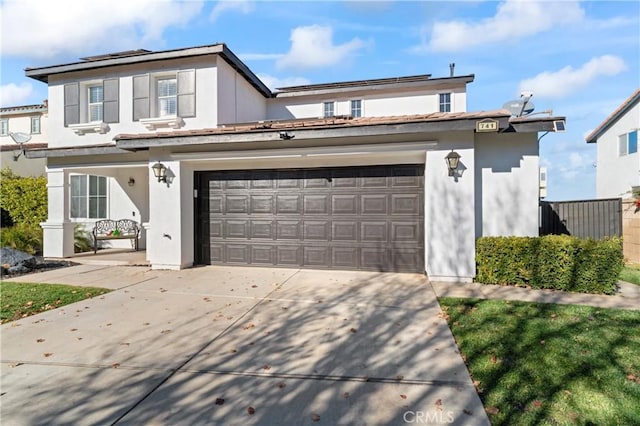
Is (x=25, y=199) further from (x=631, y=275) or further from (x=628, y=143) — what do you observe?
(x=628, y=143)

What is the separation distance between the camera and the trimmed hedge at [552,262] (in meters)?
5.79

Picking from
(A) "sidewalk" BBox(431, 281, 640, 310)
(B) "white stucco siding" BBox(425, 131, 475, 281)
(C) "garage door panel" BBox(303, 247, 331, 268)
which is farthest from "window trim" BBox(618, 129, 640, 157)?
(C) "garage door panel" BBox(303, 247, 331, 268)

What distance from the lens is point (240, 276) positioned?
722 centimetres

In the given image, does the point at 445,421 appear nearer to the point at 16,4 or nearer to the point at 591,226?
the point at 591,226

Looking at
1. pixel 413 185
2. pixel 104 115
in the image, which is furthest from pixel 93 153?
pixel 413 185

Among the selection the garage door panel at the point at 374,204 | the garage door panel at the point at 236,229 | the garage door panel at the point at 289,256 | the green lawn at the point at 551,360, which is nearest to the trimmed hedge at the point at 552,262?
the green lawn at the point at 551,360

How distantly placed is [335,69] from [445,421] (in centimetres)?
1569

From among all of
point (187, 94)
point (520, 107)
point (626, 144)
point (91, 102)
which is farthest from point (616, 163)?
point (91, 102)

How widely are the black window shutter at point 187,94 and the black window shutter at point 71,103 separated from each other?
3641mm

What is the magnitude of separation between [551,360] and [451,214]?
11.7 ft

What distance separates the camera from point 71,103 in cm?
1066

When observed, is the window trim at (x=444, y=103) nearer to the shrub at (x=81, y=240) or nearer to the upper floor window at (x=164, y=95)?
the upper floor window at (x=164, y=95)

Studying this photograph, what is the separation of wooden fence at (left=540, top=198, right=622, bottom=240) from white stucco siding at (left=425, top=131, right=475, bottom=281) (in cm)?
383

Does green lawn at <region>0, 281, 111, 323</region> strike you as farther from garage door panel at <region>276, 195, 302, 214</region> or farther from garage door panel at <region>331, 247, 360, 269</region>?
garage door panel at <region>331, 247, 360, 269</region>
